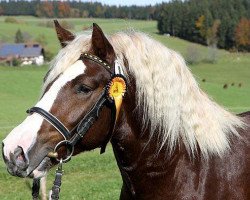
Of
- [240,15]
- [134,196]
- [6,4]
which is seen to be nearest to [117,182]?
[134,196]

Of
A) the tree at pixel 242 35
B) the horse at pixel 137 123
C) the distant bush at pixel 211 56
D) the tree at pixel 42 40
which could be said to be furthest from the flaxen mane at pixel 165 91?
the tree at pixel 242 35

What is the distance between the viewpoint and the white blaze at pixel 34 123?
106 inches

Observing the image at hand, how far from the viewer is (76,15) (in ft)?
410

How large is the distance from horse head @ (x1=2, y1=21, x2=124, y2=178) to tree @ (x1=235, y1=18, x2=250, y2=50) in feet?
338

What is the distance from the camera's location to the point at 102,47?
2971 mm

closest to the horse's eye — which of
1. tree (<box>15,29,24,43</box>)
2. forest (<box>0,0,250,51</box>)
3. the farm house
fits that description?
the farm house

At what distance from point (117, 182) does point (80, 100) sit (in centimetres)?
851

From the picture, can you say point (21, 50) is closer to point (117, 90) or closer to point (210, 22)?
point (210, 22)

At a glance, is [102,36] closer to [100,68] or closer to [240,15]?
[100,68]

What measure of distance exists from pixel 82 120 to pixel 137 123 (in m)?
0.42

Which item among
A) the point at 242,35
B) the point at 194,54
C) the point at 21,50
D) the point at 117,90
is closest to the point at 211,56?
the point at 194,54

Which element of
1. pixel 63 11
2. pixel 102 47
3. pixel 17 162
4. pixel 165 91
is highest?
pixel 102 47

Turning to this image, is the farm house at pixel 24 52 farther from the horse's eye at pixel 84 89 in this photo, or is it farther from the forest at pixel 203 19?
the horse's eye at pixel 84 89

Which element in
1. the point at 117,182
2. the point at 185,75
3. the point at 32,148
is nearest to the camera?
the point at 32,148
